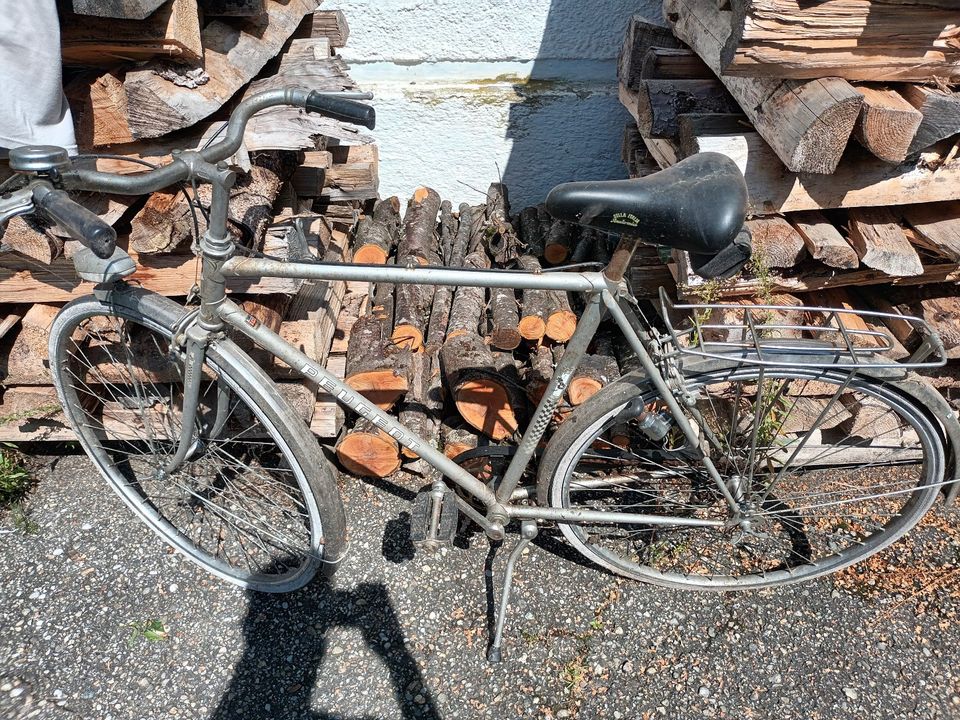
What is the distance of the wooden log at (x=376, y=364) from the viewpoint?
8.71 feet

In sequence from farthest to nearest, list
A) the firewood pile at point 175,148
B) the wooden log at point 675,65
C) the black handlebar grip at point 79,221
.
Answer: the wooden log at point 675,65
the firewood pile at point 175,148
the black handlebar grip at point 79,221

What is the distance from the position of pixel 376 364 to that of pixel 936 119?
7.16 feet

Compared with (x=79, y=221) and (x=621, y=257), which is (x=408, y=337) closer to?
(x=621, y=257)

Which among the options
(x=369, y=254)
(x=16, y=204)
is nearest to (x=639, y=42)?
(x=369, y=254)

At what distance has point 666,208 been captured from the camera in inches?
66.3

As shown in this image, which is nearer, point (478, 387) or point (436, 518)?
point (436, 518)

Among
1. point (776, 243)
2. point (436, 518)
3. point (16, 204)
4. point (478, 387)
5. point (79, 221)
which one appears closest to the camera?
point (79, 221)

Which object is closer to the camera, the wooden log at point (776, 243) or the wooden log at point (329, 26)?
the wooden log at point (776, 243)

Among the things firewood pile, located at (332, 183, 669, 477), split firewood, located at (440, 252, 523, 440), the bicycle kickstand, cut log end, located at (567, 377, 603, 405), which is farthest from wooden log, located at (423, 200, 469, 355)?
the bicycle kickstand

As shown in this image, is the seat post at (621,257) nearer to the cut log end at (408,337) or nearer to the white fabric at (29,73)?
the cut log end at (408,337)

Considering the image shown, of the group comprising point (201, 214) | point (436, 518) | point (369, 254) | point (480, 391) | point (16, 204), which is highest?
point (16, 204)

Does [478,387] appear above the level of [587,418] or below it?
below

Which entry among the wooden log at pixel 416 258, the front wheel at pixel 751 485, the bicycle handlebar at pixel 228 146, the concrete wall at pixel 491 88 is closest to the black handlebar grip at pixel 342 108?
the bicycle handlebar at pixel 228 146

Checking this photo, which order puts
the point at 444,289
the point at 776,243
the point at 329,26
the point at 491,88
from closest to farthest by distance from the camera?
the point at 776,243
the point at 329,26
the point at 444,289
the point at 491,88
